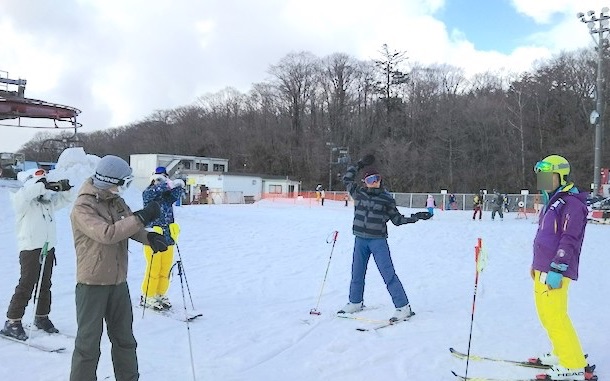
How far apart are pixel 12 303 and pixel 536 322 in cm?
596

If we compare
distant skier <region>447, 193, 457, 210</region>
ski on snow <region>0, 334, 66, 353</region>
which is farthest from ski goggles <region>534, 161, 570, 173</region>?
distant skier <region>447, 193, 457, 210</region>

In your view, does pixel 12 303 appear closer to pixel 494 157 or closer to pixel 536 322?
pixel 536 322

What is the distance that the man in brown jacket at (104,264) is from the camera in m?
3.34

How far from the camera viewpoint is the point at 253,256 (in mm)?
11688

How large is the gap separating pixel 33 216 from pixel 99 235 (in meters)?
2.36

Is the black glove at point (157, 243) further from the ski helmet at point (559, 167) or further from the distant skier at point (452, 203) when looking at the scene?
the distant skier at point (452, 203)

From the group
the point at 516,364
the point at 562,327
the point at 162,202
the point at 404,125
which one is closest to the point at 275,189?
the point at 404,125

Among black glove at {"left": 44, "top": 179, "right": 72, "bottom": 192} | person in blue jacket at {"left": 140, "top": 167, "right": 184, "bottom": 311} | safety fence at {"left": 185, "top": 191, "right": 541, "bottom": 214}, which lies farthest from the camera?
safety fence at {"left": 185, "top": 191, "right": 541, "bottom": 214}

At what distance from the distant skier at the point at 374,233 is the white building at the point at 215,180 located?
118 ft

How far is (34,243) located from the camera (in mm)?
5105

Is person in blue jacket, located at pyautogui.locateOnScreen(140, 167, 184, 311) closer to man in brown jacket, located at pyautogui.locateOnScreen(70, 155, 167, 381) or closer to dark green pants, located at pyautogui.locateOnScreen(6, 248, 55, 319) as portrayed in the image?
dark green pants, located at pyautogui.locateOnScreen(6, 248, 55, 319)

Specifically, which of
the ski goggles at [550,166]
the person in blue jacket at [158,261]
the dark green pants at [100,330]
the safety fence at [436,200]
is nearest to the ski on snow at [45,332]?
the person in blue jacket at [158,261]

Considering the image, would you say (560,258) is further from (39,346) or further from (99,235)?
(39,346)

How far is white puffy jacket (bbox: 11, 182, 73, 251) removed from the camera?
5070 mm
